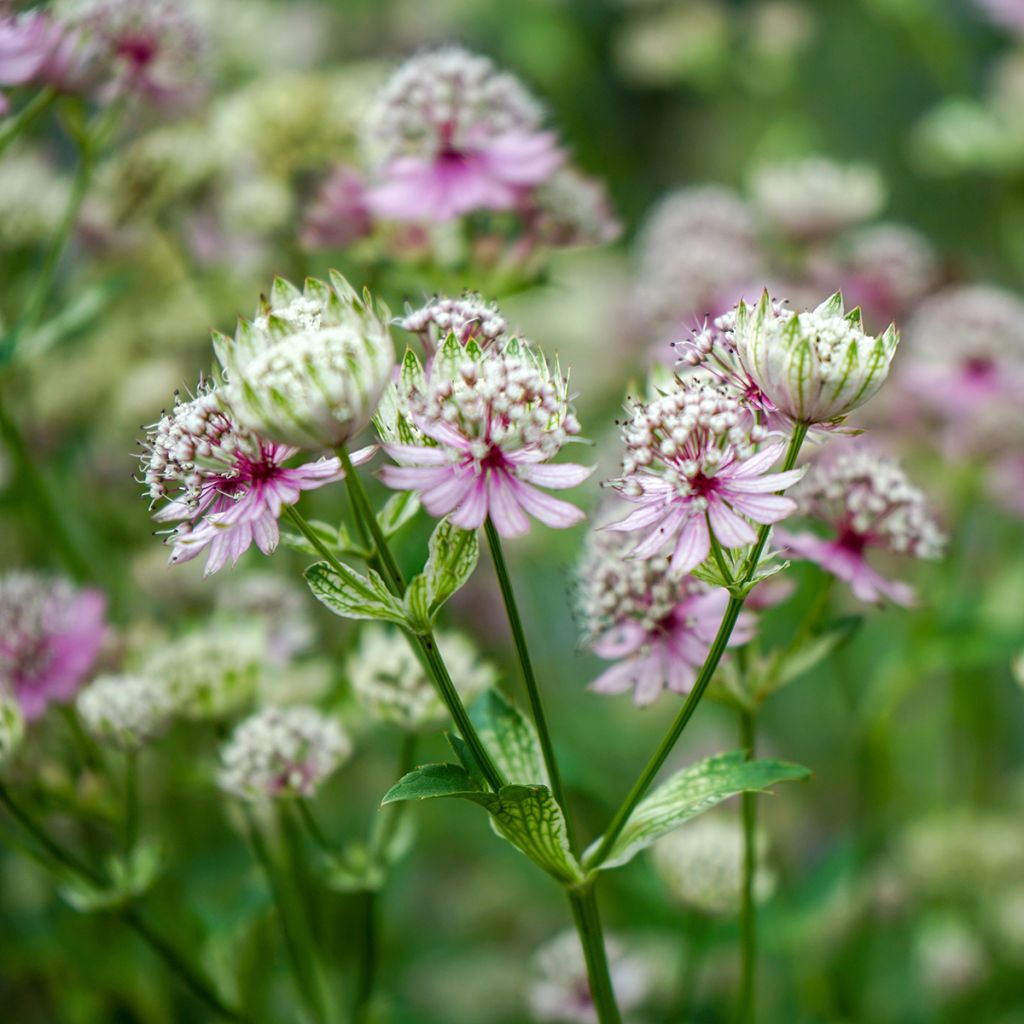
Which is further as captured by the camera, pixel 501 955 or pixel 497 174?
pixel 501 955

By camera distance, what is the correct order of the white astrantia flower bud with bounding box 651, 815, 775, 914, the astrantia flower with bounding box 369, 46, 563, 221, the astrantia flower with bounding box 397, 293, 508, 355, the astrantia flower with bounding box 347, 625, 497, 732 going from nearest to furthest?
the astrantia flower with bounding box 397, 293, 508, 355
the astrantia flower with bounding box 347, 625, 497, 732
the white astrantia flower bud with bounding box 651, 815, 775, 914
the astrantia flower with bounding box 369, 46, 563, 221

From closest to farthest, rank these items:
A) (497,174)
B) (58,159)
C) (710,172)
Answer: (497,174)
(58,159)
(710,172)

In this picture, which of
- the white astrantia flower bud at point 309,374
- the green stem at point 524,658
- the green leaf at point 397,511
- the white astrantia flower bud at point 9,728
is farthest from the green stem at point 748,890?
the white astrantia flower bud at point 9,728

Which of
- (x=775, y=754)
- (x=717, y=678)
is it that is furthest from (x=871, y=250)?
(x=717, y=678)

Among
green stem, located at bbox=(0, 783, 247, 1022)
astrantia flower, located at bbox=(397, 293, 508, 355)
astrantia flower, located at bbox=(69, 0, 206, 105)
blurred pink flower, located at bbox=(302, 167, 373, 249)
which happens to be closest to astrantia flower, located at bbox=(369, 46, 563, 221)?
blurred pink flower, located at bbox=(302, 167, 373, 249)

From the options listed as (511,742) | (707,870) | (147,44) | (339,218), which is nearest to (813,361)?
(511,742)

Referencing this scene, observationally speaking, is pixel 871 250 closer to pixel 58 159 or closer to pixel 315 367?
pixel 315 367

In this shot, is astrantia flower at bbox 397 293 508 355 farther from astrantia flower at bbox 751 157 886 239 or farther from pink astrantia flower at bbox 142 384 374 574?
astrantia flower at bbox 751 157 886 239

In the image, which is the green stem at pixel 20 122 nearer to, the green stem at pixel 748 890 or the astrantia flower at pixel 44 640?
Answer: the astrantia flower at pixel 44 640
